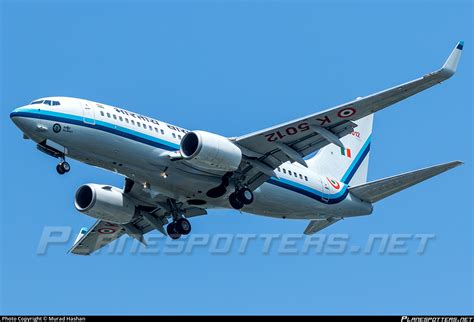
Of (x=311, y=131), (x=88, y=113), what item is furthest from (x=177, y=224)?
(x=311, y=131)

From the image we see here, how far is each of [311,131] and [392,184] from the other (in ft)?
19.8

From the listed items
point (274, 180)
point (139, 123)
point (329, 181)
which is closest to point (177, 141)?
point (139, 123)

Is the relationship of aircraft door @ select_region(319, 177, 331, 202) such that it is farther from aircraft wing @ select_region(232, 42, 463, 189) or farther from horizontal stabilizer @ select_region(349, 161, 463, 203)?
aircraft wing @ select_region(232, 42, 463, 189)

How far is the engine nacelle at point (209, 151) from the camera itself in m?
44.5

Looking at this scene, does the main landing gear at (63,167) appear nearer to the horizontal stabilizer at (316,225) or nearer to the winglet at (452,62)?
the horizontal stabilizer at (316,225)

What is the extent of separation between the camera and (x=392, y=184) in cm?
4944

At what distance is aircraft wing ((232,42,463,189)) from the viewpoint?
42250 mm

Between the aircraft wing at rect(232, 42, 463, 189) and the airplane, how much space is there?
0.14 ft

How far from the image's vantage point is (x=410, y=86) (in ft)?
139

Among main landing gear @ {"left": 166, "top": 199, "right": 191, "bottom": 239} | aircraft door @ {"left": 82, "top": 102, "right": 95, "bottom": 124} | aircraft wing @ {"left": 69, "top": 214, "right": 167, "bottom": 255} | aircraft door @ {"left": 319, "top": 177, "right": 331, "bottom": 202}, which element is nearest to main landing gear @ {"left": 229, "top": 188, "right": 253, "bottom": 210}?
main landing gear @ {"left": 166, "top": 199, "right": 191, "bottom": 239}

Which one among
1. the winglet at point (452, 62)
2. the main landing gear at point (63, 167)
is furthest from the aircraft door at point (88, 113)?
the winglet at point (452, 62)

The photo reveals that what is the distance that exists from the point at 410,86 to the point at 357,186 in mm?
9842

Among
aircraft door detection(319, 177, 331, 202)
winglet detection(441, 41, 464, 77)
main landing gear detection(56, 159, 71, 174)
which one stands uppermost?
aircraft door detection(319, 177, 331, 202)

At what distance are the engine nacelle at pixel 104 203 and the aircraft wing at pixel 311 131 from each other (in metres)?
6.27
